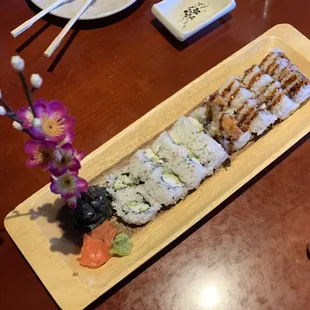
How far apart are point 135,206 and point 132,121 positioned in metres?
0.38

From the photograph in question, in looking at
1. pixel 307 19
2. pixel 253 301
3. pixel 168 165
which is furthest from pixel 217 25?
pixel 253 301

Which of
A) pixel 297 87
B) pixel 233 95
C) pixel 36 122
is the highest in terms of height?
pixel 36 122

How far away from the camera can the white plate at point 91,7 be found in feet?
6.26

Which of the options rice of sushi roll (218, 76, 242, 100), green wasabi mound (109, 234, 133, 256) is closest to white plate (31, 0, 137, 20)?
rice of sushi roll (218, 76, 242, 100)

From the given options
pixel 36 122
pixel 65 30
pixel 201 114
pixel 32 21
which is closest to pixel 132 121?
pixel 201 114

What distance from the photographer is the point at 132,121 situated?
176cm

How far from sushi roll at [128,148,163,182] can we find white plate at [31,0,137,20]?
66 cm

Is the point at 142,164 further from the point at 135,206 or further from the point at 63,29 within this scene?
the point at 63,29

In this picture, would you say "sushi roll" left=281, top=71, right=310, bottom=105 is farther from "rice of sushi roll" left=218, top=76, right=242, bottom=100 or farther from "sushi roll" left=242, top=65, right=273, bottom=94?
"rice of sushi roll" left=218, top=76, right=242, bottom=100

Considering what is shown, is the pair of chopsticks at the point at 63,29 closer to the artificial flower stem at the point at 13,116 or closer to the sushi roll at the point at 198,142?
the sushi roll at the point at 198,142

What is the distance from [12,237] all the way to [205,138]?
694 millimetres

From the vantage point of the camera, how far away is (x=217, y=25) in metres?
1.97

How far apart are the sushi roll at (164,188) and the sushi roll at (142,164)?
0.8 inches

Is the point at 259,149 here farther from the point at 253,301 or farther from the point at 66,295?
the point at 66,295
